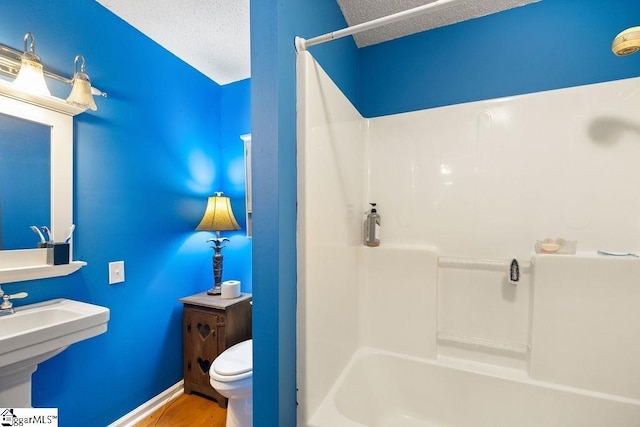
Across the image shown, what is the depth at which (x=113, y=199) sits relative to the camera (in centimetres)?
179

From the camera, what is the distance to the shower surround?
1.22 metres

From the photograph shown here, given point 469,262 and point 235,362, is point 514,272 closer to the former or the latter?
point 469,262

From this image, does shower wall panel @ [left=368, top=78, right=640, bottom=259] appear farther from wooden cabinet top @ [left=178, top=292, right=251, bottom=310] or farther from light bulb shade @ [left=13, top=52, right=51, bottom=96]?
light bulb shade @ [left=13, top=52, right=51, bottom=96]

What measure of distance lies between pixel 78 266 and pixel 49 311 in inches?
9.8

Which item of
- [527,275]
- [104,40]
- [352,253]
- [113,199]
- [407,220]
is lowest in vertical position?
[527,275]

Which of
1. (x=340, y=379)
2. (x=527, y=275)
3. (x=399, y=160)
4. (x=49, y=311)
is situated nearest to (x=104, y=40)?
(x=49, y=311)

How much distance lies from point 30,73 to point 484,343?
2.75 metres

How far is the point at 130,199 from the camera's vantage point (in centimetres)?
189

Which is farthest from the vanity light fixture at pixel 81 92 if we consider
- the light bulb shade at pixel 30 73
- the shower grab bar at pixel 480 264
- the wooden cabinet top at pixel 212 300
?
the shower grab bar at pixel 480 264

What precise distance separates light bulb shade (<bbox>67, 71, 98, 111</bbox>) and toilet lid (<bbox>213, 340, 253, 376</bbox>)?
1.70m

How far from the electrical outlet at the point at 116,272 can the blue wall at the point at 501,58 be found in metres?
1.97

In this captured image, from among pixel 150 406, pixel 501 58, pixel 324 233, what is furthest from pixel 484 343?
pixel 150 406

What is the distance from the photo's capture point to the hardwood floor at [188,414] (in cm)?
183

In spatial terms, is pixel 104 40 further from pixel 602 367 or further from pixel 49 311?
pixel 602 367
